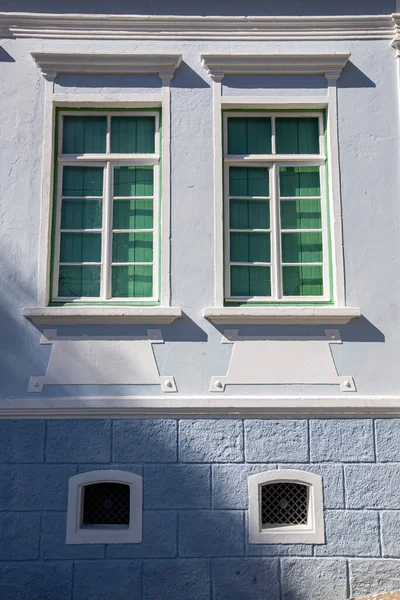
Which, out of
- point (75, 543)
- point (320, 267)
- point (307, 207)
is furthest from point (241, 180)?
point (75, 543)

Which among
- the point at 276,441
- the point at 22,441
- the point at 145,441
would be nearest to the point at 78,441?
the point at 22,441

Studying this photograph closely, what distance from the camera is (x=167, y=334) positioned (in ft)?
23.4

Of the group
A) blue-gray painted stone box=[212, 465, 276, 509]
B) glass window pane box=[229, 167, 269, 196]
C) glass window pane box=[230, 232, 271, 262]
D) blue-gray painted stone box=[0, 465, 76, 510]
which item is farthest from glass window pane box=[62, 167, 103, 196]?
blue-gray painted stone box=[212, 465, 276, 509]

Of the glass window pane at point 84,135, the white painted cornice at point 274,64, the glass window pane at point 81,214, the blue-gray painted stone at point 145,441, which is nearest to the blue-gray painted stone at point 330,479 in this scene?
the blue-gray painted stone at point 145,441

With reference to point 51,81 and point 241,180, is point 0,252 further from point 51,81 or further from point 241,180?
point 241,180

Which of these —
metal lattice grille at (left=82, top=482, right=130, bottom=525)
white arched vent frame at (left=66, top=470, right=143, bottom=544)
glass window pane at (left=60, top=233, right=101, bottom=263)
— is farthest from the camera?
glass window pane at (left=60, top=233, right=101, bottom=263)

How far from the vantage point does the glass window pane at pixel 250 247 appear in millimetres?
7500

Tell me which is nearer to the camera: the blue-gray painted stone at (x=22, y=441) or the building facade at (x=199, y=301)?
the building facade at (x=199, y=301)

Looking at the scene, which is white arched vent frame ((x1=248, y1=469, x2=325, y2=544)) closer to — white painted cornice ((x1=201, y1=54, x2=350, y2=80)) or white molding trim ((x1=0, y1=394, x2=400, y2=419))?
white molding trim ((x1=0, y1=394, x2=400, y2=419))

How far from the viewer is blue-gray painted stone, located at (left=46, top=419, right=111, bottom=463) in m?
6.84

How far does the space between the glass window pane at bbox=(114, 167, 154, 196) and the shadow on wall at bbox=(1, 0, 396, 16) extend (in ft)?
5.82

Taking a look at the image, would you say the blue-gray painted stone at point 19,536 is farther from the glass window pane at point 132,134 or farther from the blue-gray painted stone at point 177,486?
the glass window pane at point 132,134

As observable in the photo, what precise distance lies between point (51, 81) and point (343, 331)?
4190 mm

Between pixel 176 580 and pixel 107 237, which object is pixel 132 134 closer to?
pixel 107 237
